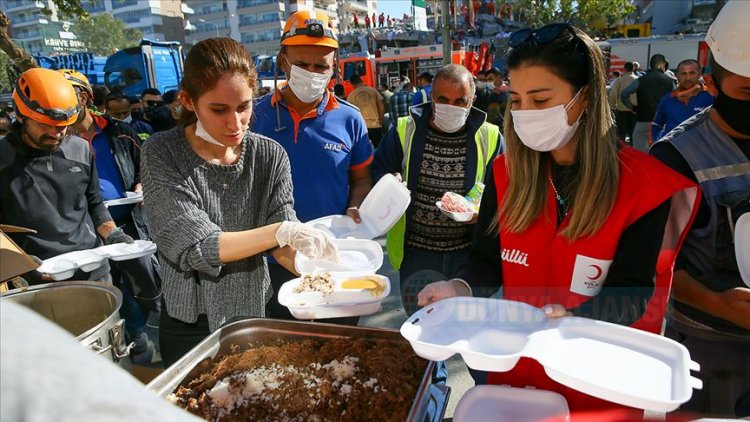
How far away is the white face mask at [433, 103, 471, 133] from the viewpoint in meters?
2.53

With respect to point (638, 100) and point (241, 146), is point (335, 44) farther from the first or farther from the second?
point (638, 100)

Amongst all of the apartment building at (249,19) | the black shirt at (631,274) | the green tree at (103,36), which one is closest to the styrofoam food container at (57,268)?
the black shirt at (631,274)

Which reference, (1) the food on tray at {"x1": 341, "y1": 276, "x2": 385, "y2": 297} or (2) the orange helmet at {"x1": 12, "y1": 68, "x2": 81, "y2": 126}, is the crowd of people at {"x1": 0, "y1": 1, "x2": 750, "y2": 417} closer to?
(1) the food on tray at {"x1": 341, "y1": 276, "x2": 385, "y2": 297}

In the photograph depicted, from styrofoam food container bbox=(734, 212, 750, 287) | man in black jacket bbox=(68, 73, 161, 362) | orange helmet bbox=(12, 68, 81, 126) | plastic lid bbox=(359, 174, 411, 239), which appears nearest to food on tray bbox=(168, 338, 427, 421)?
plastic lid bbox=(359, 174, 411, 239)

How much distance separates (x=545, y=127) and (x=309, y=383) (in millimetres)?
1104

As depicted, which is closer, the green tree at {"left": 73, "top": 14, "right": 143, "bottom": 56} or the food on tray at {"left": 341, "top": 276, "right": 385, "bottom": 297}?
the food on tray at {"left": 341, "top": 276, "right": 385, "bottom": 297}

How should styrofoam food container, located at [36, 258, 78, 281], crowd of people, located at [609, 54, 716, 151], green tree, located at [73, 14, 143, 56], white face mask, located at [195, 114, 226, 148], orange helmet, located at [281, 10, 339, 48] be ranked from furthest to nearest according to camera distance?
green tree, located at [73, 14, 143, 56] < crowd of people, located at [609, 54, 716, 151] < orange helmet, located at [281, 10, 339, 48] < styrofoam food container, located at [36, 258, 78, 281] < white face mask, located at [195, 114, 226, 148]

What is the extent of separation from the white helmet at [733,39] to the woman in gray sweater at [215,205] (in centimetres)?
151

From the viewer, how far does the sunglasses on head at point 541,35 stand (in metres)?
1.43

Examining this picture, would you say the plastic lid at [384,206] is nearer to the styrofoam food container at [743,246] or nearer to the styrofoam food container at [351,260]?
the styrofoam food container at [351,260]

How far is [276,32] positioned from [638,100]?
231ft

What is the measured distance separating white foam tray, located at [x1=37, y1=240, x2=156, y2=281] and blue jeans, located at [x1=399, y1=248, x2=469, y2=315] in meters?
1.40

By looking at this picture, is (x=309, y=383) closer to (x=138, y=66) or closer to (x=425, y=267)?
(x=425, y=267)

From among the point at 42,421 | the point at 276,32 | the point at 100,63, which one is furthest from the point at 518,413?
the point at 276,32
